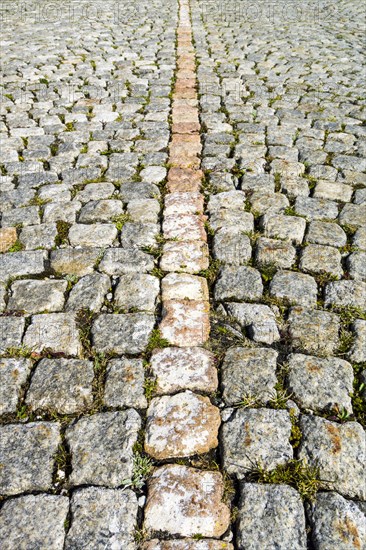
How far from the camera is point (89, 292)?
9.71 feet

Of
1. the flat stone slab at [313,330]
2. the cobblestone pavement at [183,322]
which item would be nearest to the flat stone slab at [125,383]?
the cobblestone pavement at [183,322]

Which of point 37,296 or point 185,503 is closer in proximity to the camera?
point 185,503

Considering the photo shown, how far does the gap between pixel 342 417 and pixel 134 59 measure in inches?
280

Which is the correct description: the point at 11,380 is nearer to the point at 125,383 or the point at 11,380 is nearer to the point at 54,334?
the point at 54,334

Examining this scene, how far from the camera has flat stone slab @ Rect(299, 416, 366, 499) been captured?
1977mm

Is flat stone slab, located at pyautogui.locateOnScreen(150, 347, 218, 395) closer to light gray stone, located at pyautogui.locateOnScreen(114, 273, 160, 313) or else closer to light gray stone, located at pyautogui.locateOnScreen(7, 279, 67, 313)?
light gray stone, located at pyautogui.locateOnScreen(114, 273, 160, 313)

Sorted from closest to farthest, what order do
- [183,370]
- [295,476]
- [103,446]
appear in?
1. [295,476]
2. [103,446]
3. [183,370]

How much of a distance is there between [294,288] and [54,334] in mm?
1450

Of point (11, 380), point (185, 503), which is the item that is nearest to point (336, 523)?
point (185, 503)

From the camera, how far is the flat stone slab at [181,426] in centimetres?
212

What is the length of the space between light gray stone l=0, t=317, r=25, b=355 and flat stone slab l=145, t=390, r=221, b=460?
2.88ft

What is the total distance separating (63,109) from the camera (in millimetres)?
5680

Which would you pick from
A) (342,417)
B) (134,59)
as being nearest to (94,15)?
(134,59)

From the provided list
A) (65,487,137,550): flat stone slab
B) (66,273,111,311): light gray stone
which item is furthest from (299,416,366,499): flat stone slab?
(66,273,111,311): light gray stone
